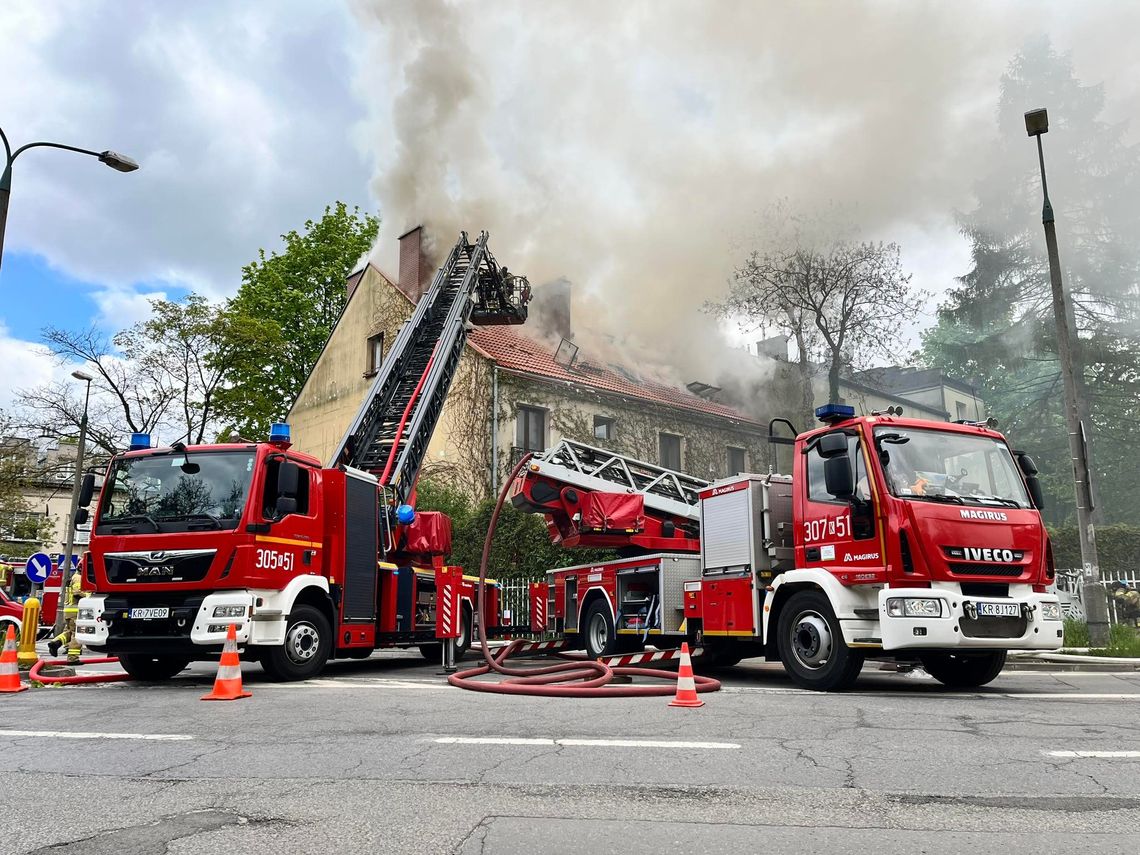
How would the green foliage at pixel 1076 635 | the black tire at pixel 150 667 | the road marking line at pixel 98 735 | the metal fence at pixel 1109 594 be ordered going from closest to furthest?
the road marking line at pixel 98 735
the black tire at pixel 150 667
the green foliage at pixel 1076 635
the metal fence at pixel 1109 594

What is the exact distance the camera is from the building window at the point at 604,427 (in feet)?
87.6

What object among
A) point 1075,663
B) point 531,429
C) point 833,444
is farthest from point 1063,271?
point 833,444

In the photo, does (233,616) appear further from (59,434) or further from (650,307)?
(59,434)

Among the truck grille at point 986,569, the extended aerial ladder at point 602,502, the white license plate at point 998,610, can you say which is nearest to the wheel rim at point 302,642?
the extended aerial ladder at point 602,502

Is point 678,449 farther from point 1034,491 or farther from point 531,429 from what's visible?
point 1034,491

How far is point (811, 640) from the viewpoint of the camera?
8875 millimetres

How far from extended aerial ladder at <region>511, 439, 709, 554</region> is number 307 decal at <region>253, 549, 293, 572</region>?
3.63 meters

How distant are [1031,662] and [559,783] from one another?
31.4ft

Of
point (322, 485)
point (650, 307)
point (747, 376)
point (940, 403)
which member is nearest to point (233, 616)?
point (322, 485)

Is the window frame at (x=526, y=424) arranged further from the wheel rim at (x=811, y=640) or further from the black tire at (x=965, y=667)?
the wheel rim at (x=811, y=640)

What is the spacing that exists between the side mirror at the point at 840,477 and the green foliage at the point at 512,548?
9.50m

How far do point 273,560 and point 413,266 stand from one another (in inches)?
688

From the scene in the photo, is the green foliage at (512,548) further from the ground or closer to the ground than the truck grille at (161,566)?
further from the ground

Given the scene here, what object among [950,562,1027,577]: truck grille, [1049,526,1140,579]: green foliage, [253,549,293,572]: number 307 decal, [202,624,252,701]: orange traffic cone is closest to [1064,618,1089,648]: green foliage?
[1049,526,1140,579]: green foliage
